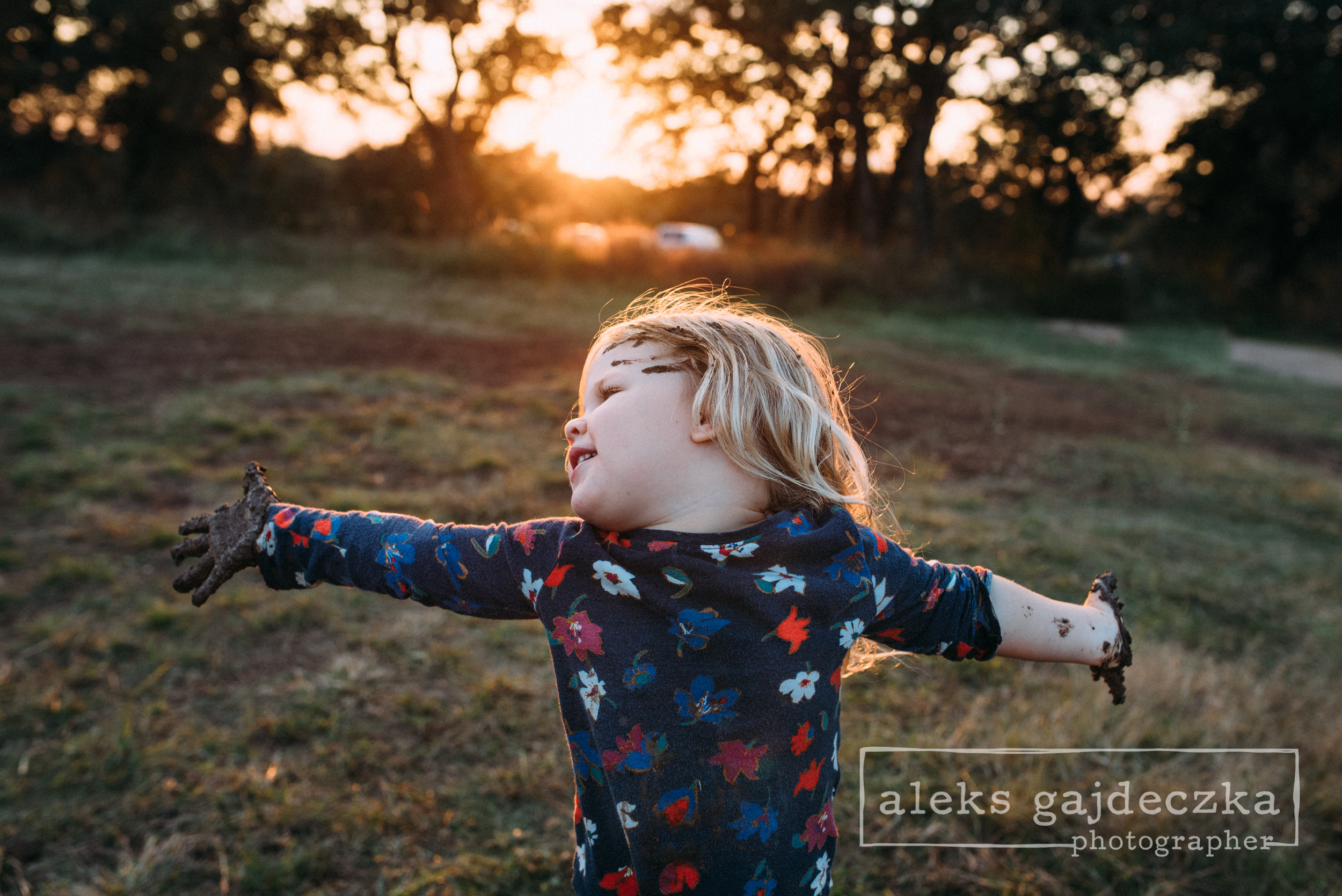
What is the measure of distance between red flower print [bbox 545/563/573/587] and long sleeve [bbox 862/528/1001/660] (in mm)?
424

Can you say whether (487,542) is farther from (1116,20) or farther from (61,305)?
(1116,20)

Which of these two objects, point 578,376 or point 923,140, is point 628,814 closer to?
point 578,376

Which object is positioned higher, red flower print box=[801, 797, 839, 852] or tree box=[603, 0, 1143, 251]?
tree box=[603, 0, 1143, 251]

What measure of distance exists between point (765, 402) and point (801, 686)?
0.40m

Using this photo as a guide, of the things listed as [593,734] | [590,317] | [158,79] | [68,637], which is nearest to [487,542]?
[593,734]

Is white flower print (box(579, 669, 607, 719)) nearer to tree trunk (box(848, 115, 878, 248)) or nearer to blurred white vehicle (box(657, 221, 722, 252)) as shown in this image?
tree trunk (box(848, 115, 878, 248))

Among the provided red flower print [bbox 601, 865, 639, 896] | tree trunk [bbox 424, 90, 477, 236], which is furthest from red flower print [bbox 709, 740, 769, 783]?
tree trunk [bbox 424, 90, 477, 236]

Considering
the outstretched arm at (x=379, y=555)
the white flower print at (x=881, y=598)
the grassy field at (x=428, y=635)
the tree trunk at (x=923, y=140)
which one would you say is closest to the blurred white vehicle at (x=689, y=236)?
the tree trunk at (x=923, y=140)

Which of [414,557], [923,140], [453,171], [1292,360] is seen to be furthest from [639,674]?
[453,171]

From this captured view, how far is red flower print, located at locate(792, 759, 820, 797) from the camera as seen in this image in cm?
109

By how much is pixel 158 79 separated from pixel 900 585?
27.4 m

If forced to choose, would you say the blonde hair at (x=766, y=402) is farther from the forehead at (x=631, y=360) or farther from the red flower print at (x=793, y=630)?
the red flower print at (x=793, y=630)

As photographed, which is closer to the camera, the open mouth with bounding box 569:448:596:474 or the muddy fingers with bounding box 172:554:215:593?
the open mouth with bounding box 569:448:596:474

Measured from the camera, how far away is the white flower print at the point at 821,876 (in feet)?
3.71
